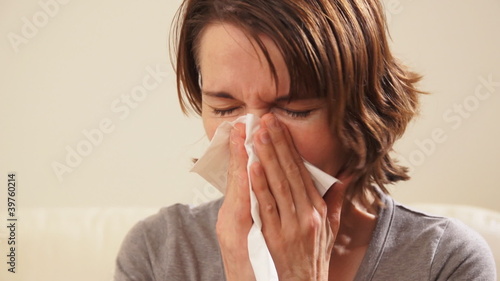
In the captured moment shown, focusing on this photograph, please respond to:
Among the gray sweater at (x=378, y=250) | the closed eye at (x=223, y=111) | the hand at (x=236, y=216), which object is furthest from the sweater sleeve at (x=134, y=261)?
the closed eye at (x=223, y=111)

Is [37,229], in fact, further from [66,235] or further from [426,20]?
[426,20]

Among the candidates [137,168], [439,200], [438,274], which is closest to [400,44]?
[439,200]

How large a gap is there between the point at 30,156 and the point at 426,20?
1.32 metres

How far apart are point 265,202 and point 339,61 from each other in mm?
238

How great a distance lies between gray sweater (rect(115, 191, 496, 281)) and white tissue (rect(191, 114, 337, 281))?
219mm

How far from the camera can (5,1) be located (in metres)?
2.06

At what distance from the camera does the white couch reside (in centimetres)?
173

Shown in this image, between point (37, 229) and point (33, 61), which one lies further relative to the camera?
point (33, 61)

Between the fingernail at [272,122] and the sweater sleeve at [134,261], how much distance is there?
43 centimetres

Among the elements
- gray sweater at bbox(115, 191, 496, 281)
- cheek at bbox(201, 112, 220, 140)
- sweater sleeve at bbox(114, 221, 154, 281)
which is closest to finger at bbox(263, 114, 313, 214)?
cheek at bbox(201, 112, 220, 140)

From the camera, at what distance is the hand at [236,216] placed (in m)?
1.00

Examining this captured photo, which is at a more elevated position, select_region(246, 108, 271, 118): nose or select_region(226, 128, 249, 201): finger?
select_region(246, 108, 271, 118): nose

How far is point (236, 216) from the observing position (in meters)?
1.02

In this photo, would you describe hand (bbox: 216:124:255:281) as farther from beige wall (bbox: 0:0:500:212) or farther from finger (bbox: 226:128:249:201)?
beige wall (bbox: 0:0:500:212)
